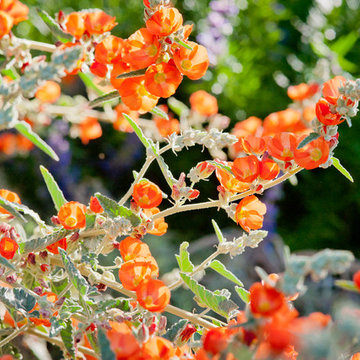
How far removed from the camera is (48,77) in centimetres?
37

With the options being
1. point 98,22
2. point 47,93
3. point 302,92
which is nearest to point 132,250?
point 98,22

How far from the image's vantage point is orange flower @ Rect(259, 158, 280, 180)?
1.73 ft

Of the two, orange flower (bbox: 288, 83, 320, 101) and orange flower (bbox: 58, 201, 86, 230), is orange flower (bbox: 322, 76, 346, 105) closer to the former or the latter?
orange flower (bbox: 58, 201, 86, 230)

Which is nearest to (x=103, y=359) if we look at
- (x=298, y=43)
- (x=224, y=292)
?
(x=224, y=292)

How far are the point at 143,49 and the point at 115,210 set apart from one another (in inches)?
6.4

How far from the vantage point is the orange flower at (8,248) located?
524mm

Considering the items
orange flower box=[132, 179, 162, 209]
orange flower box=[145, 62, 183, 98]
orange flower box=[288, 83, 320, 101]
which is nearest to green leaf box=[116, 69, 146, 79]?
orange flower box=[145, 62, 183, 98]

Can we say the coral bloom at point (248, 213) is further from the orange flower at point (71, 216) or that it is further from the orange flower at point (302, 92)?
the orange flower at point (302, 92)

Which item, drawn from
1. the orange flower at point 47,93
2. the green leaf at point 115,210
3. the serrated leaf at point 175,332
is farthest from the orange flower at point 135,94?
the orange flower at point 47,93

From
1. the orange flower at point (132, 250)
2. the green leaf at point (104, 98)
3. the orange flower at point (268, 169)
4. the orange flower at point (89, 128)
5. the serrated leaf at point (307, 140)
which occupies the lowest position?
the orange flower at point (89, 128)

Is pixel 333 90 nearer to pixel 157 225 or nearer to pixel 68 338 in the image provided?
pixel 157 225

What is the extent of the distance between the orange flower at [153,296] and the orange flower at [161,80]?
0.19m

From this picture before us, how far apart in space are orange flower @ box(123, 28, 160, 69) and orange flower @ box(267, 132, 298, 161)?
15 cm

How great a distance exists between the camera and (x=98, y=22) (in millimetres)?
611
